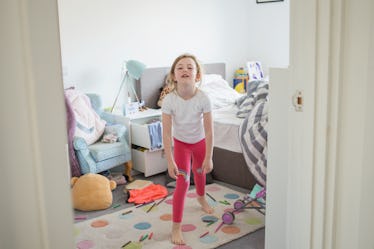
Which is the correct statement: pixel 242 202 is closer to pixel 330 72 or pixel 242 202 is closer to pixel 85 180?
pixel 85 180

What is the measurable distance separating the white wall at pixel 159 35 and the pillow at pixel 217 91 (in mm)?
504

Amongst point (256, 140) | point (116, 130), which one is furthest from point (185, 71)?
point (116, 130)

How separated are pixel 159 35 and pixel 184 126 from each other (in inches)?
85.5

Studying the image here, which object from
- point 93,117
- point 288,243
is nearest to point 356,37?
point 288,243

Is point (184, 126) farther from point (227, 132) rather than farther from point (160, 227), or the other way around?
point (227, 132)

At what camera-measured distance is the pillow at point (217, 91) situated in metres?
4.35

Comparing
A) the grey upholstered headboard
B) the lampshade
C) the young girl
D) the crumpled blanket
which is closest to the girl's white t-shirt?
the young girl

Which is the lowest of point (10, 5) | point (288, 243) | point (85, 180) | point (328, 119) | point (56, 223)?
point (85, 180)

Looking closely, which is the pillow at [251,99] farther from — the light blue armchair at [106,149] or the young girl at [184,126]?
the light blue armchair at [106,149]

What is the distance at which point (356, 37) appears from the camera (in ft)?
3.42

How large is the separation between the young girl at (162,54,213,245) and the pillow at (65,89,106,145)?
1.11 meters

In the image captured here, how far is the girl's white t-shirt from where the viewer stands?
2686mm

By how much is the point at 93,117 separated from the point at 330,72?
292 cm

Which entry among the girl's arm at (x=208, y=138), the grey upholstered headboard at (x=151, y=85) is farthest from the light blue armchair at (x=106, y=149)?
the girl's arm at (x=208, y=138)
